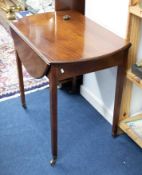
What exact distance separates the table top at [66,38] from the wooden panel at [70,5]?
10cm

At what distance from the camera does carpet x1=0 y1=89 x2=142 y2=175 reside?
158 centimetres

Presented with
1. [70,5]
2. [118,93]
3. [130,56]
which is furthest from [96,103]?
[70,5]

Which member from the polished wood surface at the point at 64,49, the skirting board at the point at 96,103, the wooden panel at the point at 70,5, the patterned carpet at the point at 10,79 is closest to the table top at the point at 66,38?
the polished wood surface at the point at 64,49

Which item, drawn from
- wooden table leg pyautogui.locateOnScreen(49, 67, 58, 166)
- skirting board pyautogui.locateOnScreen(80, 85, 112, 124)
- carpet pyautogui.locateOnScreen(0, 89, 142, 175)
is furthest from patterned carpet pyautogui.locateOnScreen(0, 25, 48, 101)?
wooden table leg pyautogui.locateOnScreen(49, 67, 58, 166)

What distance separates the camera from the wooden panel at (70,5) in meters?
1.87

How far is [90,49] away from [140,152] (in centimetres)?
69

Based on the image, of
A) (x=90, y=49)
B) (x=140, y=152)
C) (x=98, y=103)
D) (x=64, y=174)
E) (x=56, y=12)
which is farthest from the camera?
(x=98, y=103)

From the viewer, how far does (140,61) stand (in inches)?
58.0

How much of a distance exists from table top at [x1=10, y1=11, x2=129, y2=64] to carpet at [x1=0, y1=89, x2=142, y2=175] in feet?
1.99

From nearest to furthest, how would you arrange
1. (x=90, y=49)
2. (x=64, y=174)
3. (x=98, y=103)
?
(x=90, y=49) < (x=64, y=174) < (x=98, y=103)

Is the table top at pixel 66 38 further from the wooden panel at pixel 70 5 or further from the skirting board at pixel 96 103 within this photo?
the skirting board at pixel 96 103

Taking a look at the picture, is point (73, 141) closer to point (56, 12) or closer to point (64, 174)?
point (64, 174)

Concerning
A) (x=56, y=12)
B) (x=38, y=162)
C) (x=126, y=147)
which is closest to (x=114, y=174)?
(x=126, y=147)

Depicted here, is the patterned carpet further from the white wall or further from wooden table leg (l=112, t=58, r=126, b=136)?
wooden table leg (l=112, t=58, r=126, b=136)
